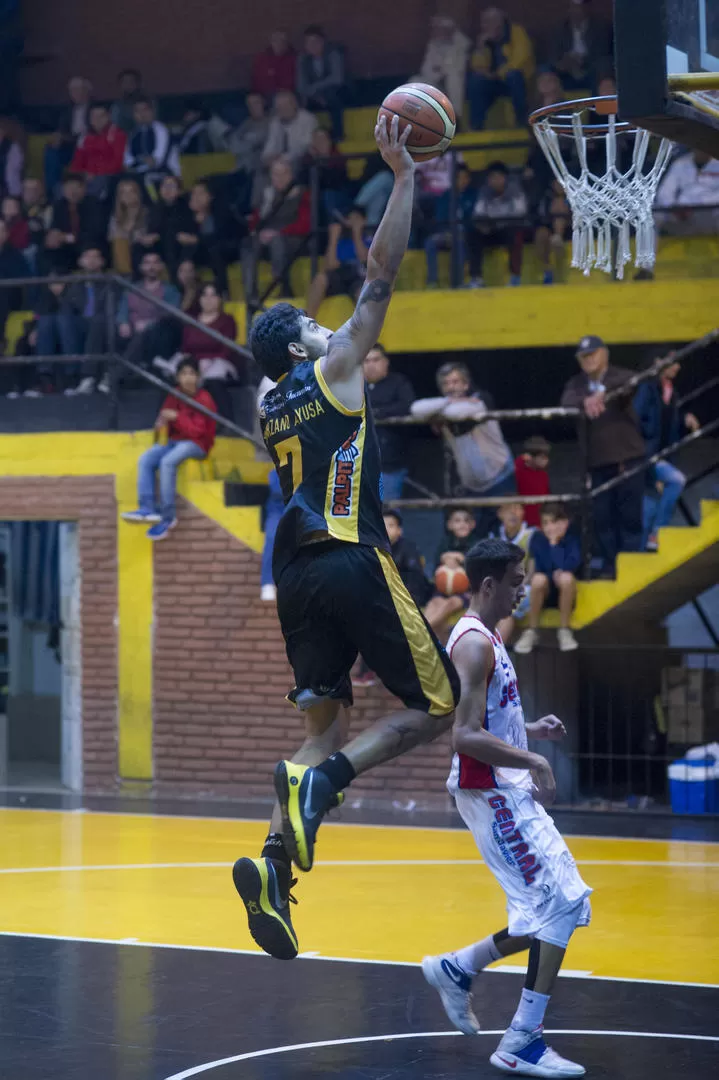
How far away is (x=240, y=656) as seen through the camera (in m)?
15.7

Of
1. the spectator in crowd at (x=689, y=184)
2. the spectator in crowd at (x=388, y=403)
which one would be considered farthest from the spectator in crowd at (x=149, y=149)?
the spectator in crowd at (x=689, y=184)

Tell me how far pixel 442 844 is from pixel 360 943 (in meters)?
3.48

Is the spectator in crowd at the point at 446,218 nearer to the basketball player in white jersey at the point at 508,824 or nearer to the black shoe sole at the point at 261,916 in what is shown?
the basketball player in white jersey at the point at 508,824

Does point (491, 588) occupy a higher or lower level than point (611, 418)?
lower

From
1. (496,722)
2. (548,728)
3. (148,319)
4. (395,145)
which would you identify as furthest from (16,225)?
(395,145)

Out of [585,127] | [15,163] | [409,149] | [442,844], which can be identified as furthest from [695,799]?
[15,163]

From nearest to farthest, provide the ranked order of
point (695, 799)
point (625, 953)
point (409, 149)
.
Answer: point (409, 149)
point (625, 953)
point (695, 799)

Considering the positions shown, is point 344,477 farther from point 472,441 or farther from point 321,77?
point 321,77

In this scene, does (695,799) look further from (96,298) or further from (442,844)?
(96,298)

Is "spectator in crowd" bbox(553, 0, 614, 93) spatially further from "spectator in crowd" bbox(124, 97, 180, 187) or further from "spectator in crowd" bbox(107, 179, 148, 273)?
"spectator in crowd" bbox(107, 179, 148, 273)

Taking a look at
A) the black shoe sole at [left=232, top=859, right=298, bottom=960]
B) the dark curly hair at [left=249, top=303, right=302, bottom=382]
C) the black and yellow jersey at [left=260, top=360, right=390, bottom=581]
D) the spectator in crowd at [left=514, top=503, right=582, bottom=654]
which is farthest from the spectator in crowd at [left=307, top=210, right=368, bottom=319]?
the black shoe sole at [left=232, top=859, right=298, bottom=960]

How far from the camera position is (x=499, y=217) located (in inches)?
634

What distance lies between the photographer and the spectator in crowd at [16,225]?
61.6 feet

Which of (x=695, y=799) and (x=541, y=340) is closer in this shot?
(x=695, y=799)
